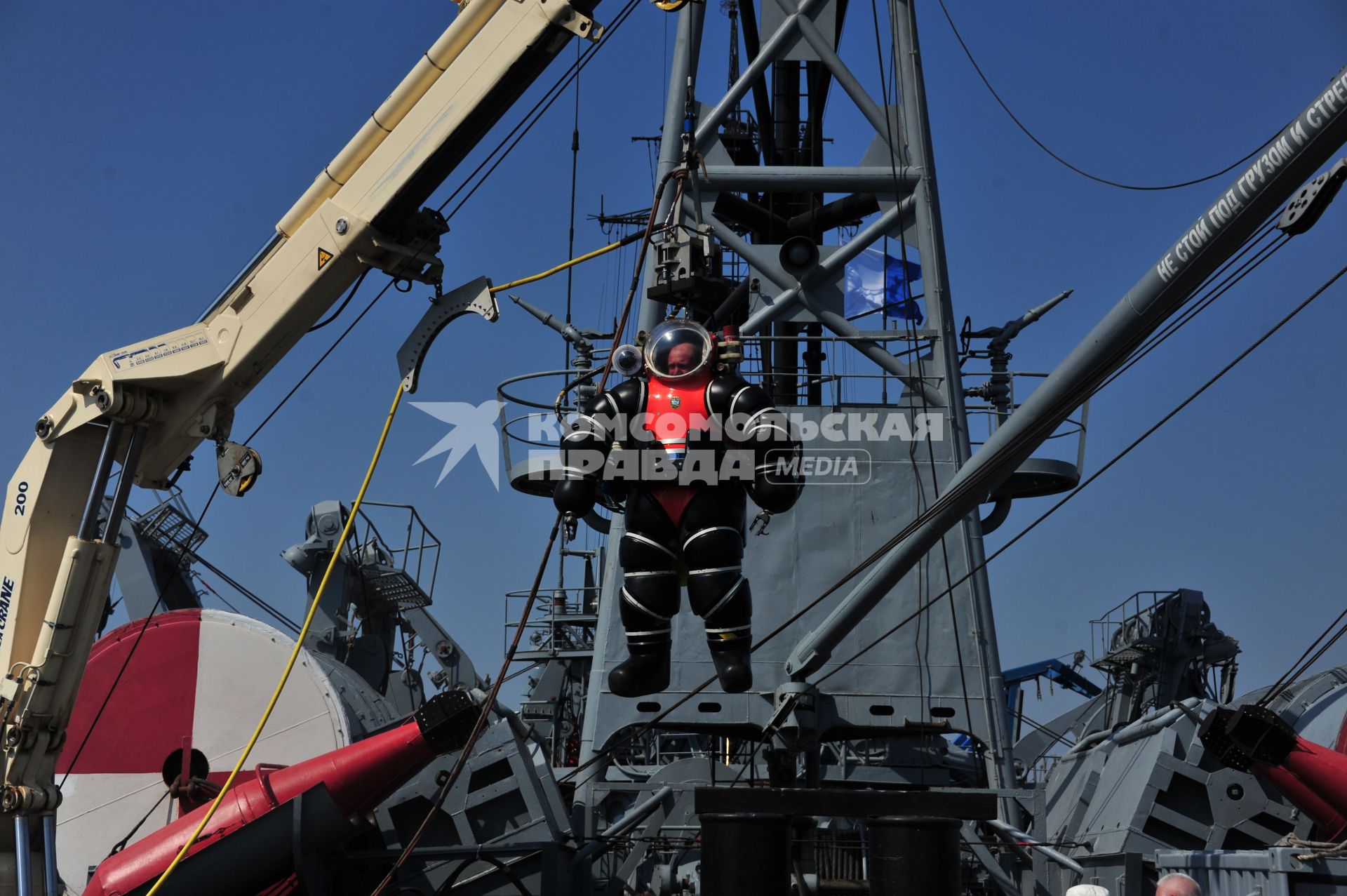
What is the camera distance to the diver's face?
6453 millimetres

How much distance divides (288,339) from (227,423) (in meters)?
0.61

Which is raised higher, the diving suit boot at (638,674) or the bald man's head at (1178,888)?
the diving suit boot at (638,674)

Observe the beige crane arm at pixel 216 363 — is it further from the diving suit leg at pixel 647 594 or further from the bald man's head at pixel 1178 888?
the bald man's head at pixel 1178 888

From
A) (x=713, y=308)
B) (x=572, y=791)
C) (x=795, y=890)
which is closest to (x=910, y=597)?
(x=572, y=791)

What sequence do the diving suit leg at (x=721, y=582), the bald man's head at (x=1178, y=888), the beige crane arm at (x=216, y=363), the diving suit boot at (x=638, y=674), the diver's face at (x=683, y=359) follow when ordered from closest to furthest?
1. the bald man's head at (x=1178, y=888)
2. the diving suit leg at (x=721, y=582)
3. the diving suit boot at (x=638, y=674)
4. the diver's face at (x=683, y=359)
5. the beige crane arm at (x=216, y=363)

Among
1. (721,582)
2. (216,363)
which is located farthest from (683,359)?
(216,363)

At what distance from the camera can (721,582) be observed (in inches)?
243

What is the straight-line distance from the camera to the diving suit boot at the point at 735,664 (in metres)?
6.19

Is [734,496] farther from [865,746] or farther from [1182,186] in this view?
[865,746]

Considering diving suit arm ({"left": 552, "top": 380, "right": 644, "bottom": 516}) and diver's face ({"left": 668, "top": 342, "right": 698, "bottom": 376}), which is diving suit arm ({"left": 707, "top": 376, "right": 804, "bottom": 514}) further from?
diving suit arm ({"left": 552, "top": 380, "right": 644, "bottom": 516})

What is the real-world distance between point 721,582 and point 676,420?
0.80m

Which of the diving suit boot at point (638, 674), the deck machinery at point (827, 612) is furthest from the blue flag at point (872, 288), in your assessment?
the diving suit boot at point (638, 674)
